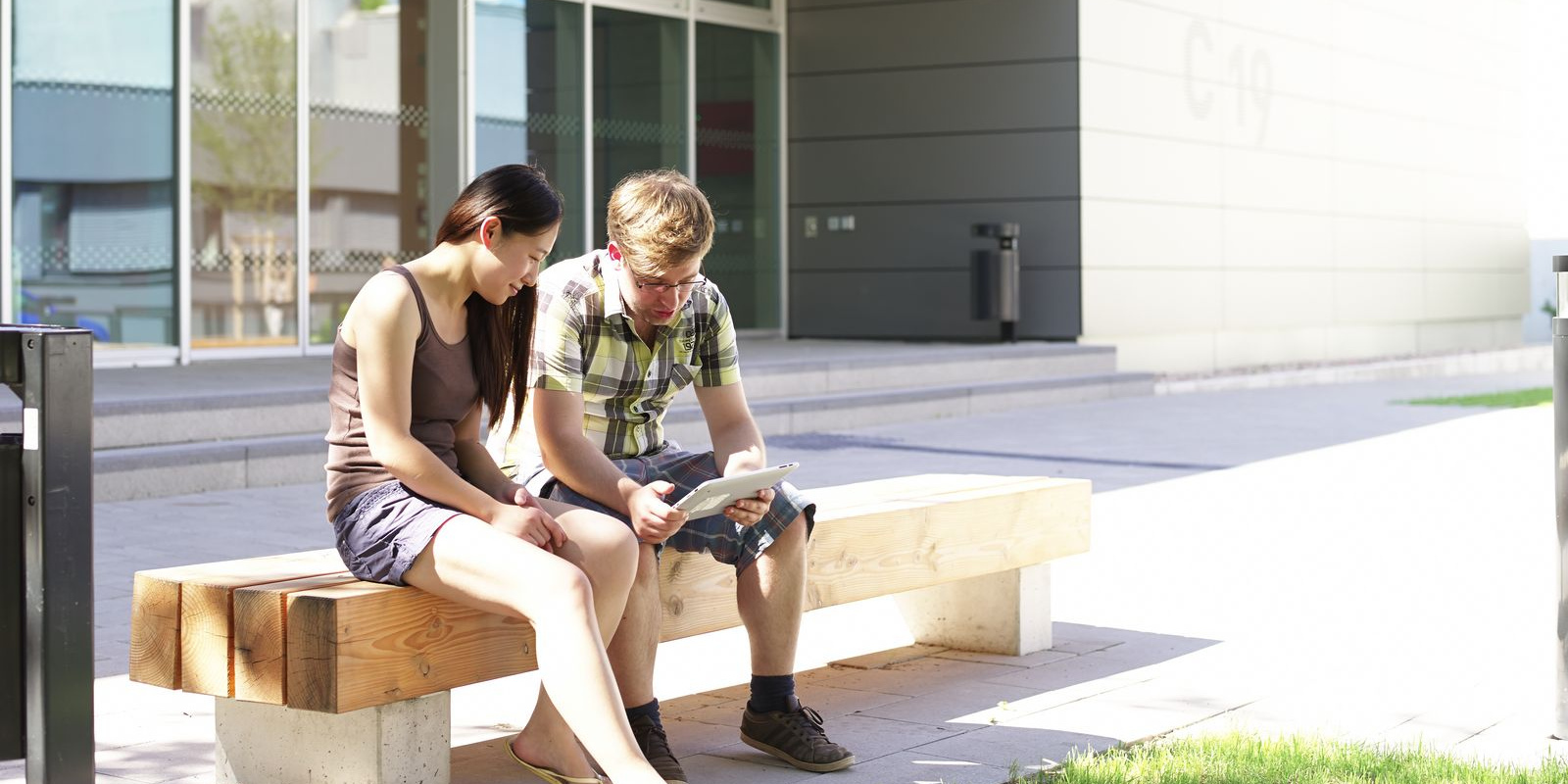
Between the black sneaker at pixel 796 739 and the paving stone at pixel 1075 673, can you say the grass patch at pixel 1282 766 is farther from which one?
the paving stone at pixel 1075 673

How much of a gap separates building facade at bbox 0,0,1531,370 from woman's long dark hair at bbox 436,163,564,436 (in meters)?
8.88

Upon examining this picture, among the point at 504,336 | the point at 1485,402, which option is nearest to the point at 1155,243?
the point at 1485,402

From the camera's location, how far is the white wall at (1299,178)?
1734cm

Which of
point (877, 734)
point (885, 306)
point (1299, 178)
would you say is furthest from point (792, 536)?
point (1299, 178)

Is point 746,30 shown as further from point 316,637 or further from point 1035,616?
point 316,637

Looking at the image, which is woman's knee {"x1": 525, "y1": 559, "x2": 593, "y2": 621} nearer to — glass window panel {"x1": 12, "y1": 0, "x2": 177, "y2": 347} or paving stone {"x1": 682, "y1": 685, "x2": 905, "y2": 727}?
paving stone {"x1": 682, "y1": 685, "x2": 905, "y2": 727}

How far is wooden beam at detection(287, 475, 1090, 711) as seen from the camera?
3.39 m

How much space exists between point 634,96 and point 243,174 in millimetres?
4582

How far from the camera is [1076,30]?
652 inches

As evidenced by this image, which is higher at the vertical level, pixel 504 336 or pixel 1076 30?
pixel 1076 30

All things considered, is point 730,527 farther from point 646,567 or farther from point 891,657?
point 891,657

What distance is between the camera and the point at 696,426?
37.2 feet

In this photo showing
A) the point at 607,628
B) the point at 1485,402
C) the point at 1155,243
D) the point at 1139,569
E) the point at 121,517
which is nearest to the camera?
the point at 607,628

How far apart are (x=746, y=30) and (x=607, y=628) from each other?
48.3ft
